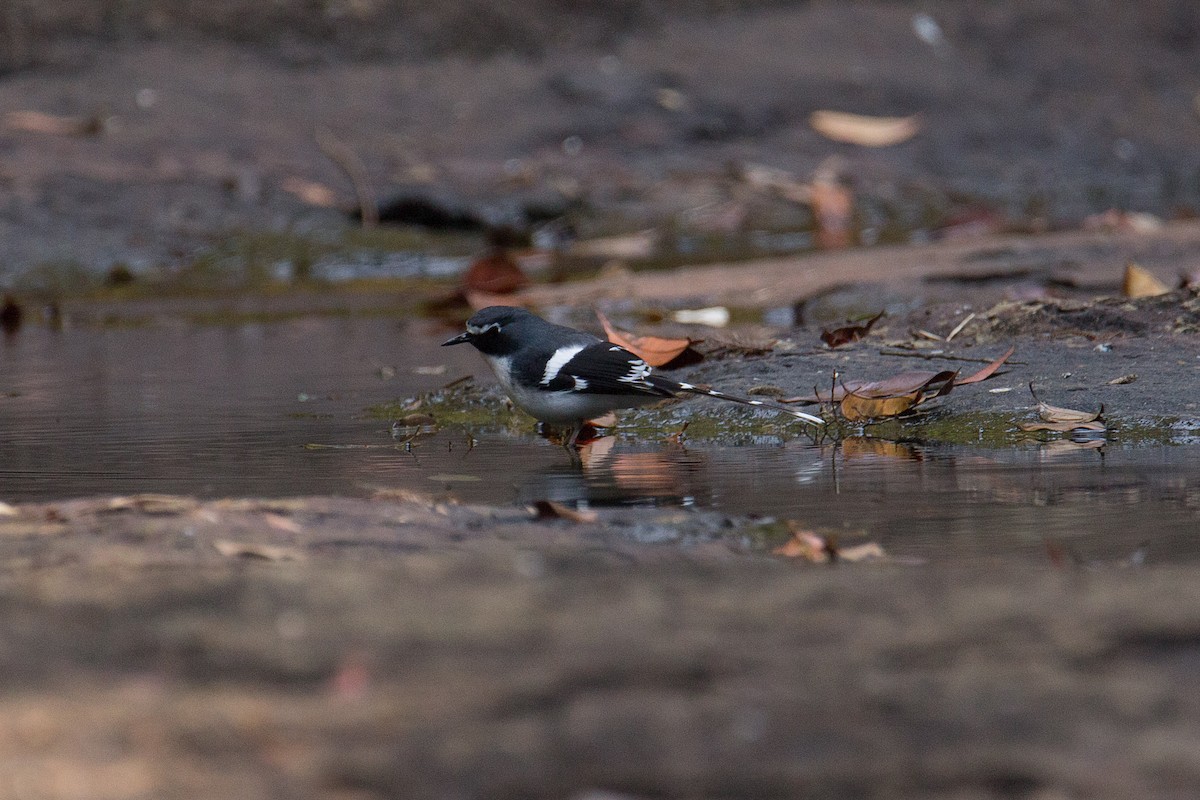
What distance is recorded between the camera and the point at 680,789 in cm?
183

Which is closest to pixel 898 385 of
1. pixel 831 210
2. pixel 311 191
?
pixel 311 191

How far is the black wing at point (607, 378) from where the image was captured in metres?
4.54

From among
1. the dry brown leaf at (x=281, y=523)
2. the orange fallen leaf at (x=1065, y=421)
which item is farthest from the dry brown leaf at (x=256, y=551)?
the orange fallen leaf at (x=1065, y=421)

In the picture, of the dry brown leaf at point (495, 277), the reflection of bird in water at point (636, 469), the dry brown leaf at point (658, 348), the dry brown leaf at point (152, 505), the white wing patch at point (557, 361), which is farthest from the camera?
the dry brown leaf at point (495, 277)

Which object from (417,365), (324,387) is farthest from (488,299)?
(324,387)

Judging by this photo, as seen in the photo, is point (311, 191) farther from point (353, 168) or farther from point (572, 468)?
point (572, 468)

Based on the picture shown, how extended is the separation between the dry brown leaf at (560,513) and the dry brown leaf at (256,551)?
57cm

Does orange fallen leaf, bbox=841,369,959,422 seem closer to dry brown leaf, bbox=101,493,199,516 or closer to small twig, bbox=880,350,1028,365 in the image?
small twig, bbox=880,350,1028,365

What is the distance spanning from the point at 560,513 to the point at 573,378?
136 centimetres

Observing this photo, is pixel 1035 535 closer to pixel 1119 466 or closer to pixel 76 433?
pixel 1119 466

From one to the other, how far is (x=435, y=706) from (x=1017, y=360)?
3.58 meters

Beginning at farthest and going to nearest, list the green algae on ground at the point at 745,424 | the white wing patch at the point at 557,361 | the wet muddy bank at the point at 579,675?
the white wing patch at the point at 557,361 < the green algae on ground at the point at 745,424 < the wet muddy bank at the point at 579,675

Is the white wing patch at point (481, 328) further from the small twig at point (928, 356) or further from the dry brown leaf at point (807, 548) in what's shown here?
the dry brown leaf at point (807, 548)

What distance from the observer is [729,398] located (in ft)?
15.4
